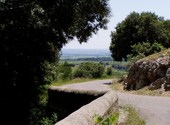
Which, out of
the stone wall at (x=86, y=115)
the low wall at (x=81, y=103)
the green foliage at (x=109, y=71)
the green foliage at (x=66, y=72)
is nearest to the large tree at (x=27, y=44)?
the low wall at (x=81, y=103)

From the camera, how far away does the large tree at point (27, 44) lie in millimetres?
16938

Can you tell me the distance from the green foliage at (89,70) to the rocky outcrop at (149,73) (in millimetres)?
21913

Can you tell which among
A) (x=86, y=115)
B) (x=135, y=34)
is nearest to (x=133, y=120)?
(x=86, y=115)

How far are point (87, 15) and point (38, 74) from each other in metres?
4.90

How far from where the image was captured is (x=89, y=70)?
51.0 metres

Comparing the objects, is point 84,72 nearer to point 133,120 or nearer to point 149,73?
point 149,73

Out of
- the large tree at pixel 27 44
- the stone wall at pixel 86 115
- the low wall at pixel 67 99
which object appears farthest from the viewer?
the large tree at pixel 27 44

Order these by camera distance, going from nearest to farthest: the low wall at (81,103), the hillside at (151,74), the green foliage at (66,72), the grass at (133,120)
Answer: the low wall at (81,103) < the grass at (133,120) < the hillside at (151,74) < the green foliage at (66,72)

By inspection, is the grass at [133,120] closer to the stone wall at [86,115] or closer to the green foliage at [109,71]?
the stone wall at [86,115]

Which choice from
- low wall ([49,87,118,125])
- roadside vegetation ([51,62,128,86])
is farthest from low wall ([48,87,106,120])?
roadside vegetation ([51,62,128,86])

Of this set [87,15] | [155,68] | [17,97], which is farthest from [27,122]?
[155,68]

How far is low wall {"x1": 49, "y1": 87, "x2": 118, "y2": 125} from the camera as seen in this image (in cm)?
716

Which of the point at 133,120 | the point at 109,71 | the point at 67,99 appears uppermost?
the point at 133,120

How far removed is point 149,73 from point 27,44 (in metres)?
9.92
